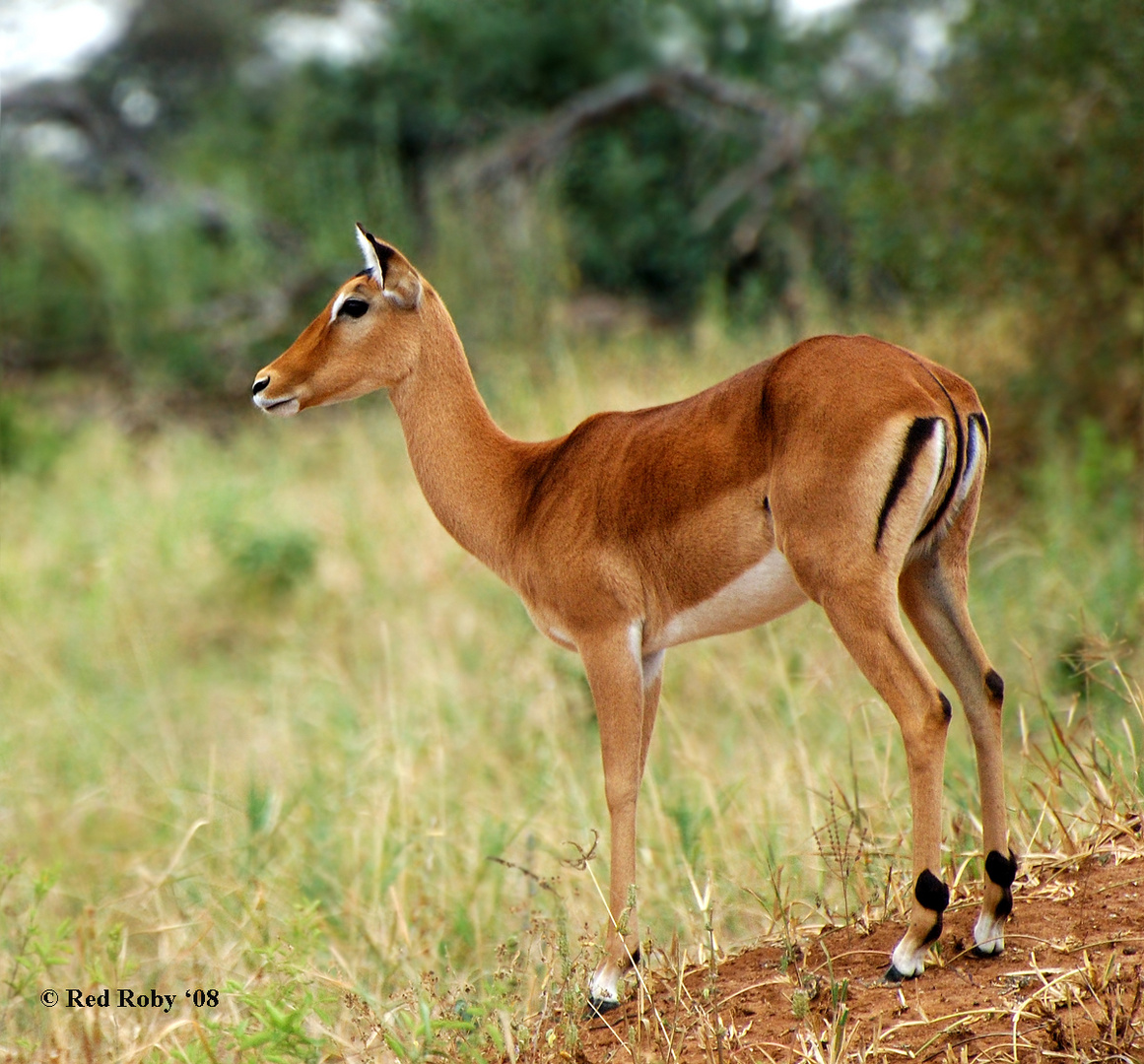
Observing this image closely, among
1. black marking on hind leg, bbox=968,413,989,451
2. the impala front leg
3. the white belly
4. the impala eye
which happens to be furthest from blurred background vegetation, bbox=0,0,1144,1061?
the impala eye

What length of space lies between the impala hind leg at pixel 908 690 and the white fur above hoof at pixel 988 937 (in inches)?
10.7

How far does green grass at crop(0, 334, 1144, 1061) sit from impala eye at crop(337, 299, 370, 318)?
1499mm

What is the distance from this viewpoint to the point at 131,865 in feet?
15.9

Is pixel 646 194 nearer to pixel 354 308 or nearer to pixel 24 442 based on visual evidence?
pixel 24 442

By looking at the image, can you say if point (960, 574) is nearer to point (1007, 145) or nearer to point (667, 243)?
point (1007, 145)

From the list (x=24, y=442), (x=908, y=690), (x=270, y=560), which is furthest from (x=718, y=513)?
(x=24, y=442)

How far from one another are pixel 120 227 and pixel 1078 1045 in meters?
13.8

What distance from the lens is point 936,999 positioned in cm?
285

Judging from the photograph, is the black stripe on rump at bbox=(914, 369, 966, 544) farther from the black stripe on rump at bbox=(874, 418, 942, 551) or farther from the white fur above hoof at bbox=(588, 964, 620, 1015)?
the white fur above hoof at bbox=(588, 964, 620, 1015)

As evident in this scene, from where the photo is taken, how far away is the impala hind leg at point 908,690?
276cm

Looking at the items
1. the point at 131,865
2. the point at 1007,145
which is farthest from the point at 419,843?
the point at 1007,145

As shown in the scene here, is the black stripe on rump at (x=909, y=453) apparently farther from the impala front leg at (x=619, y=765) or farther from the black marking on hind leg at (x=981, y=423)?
the impala front leg at (x=619, y=765)

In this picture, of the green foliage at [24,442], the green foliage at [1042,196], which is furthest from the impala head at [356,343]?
→ the green foliage at [24,442]

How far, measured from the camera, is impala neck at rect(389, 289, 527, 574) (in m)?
3.50
